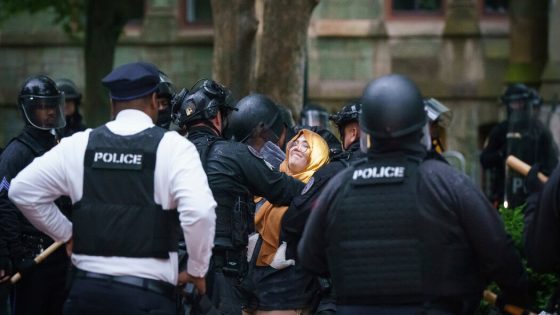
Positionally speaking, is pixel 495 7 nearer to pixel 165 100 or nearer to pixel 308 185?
pixel 165 100

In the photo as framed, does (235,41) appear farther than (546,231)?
Yes

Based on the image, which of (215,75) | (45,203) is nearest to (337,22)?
(215,75)

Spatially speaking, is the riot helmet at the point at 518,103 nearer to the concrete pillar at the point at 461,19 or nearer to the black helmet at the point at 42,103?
the black helmet at the point at 42,103

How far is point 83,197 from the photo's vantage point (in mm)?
7113

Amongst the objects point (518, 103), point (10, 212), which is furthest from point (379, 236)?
point (518, 103)

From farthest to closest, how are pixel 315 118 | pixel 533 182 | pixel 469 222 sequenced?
pixel 315 118, pixel 533 182, pixel 469 222

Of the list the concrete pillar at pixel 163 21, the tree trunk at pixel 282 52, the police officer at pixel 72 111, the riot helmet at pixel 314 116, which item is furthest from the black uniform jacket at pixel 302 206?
the concrete pillar at pixel 163 21

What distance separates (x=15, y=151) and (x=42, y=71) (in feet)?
56.8

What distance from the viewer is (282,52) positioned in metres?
15.1

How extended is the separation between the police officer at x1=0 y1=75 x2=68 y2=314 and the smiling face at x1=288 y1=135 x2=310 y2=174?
174 cm

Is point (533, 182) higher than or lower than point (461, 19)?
higher

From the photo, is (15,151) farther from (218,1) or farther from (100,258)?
(218,1)

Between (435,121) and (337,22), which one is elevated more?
(435,121)

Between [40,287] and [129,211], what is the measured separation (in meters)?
3.05
